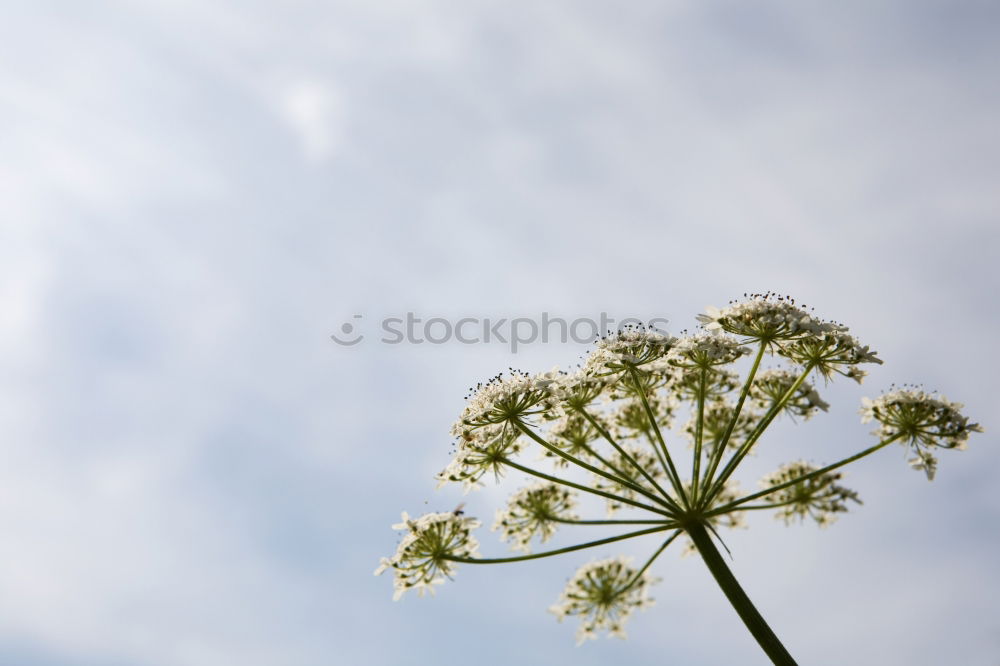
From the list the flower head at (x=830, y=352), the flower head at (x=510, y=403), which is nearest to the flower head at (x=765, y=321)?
the flower head at (x=830, y=352)

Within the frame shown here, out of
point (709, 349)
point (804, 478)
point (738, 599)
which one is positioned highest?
point (709, 349)

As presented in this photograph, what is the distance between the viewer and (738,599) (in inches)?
412

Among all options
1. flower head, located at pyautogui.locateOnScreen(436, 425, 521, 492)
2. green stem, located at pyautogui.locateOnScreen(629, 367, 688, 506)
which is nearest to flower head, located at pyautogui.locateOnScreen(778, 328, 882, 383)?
green stem, located at pyautogui.locateOnScreen(629, 367, 688, 506)

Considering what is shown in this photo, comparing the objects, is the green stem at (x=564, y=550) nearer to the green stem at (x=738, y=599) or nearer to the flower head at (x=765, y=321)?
the green stem at (x=738, y=599)

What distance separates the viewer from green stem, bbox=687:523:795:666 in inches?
397

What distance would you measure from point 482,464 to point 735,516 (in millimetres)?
8202

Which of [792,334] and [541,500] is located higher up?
A: [792,334]

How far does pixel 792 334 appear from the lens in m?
12.1

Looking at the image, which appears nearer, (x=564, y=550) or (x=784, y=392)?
(x=564, y=550)

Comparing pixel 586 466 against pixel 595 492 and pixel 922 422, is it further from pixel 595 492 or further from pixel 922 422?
pixel 922 422

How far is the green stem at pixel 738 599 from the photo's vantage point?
1009 centimetres

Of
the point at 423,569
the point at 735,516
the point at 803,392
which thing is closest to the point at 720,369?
the point at 803,392

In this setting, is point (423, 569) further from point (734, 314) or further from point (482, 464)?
point (734, 314)

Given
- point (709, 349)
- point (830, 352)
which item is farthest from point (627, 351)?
point (830, 352)
